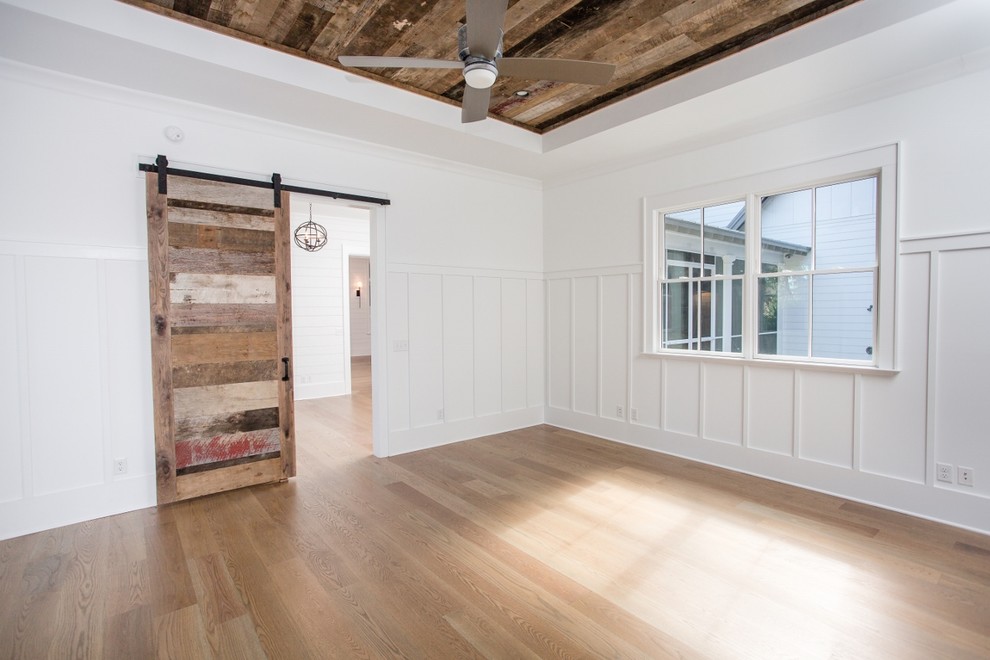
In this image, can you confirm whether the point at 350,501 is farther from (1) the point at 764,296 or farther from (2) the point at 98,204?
(1) the point at 764,296

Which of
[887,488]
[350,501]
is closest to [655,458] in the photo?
[887,488]

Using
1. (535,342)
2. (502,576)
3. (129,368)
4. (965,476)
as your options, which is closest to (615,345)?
(535,342)

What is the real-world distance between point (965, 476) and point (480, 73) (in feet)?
12.4

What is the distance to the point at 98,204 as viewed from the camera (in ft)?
10.6

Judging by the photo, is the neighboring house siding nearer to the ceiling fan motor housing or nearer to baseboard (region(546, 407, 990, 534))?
baseboard (region(546, 407, 990, 534))

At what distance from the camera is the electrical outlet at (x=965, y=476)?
9.75 feet

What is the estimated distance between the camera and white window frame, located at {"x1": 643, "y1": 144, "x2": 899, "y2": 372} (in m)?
3.24

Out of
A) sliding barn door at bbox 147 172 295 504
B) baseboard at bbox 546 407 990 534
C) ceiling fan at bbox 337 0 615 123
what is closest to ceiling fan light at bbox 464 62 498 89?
ceiling fan at bbox 337 0 615 123

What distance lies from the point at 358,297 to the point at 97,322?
10.2m

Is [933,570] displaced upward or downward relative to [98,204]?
downward

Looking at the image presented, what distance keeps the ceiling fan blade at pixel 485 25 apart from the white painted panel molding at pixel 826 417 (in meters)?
3.29

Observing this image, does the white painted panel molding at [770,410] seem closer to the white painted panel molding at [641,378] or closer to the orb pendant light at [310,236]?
the white painted panel molding at [641,378]

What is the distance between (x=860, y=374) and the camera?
3393 mm

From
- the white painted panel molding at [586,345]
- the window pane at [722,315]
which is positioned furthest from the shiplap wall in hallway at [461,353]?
the window pane at [722,315]
